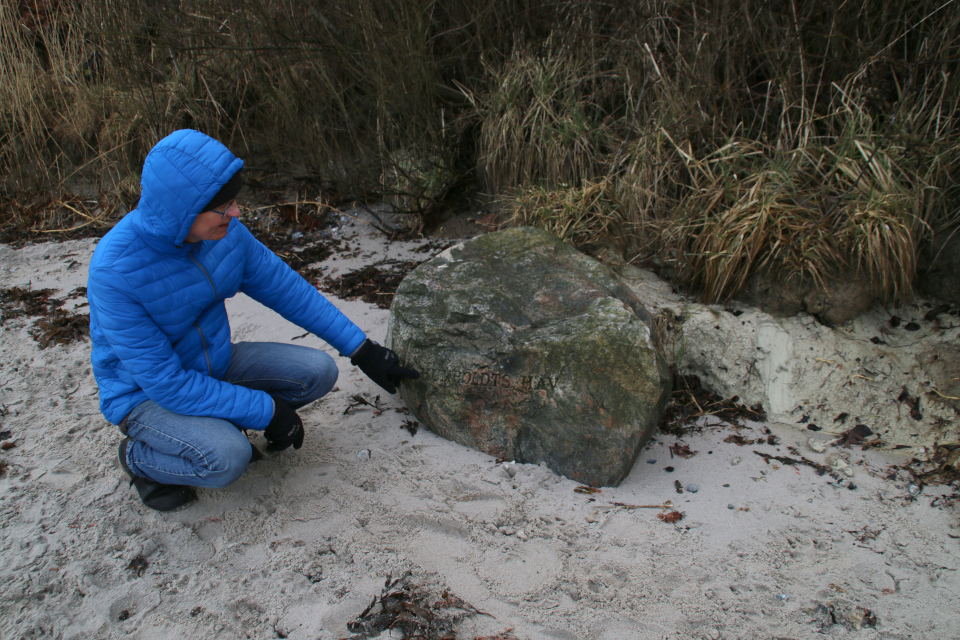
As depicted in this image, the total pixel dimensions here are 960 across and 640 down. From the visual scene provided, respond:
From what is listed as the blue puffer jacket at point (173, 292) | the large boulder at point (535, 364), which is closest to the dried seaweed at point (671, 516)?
the large boulder at point (535, 364)

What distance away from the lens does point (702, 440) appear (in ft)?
10.1

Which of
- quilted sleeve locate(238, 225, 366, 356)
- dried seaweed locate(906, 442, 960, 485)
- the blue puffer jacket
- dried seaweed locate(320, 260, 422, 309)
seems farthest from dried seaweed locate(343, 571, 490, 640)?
dried seaweed locate(320, 260, 422, 309)

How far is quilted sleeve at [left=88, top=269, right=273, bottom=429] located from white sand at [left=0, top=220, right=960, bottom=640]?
47cm

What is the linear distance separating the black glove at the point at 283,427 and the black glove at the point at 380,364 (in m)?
0.39

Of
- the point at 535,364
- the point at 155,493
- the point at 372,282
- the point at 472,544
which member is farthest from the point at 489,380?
the point at 372,282

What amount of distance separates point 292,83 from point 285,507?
3.99 metres

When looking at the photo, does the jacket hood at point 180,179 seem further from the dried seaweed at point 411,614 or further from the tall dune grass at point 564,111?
the tall dune grass at point 564,111

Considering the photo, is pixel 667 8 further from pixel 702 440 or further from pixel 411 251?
pixel 702 440

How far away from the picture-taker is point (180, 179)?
6.82ft

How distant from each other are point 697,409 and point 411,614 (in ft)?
6.36

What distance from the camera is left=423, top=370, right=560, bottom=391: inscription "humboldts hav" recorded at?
2.81m

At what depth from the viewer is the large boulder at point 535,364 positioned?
2.74m

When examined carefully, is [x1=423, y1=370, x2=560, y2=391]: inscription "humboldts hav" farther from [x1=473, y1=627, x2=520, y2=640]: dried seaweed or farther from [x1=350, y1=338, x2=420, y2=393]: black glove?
[x1=473, y1=627, x2=520, y2=640]: dried seaweed

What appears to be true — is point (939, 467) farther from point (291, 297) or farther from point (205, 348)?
point (205, 348)
